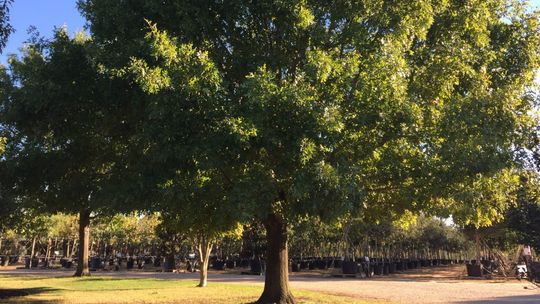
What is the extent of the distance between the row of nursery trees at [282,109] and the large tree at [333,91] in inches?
1.6

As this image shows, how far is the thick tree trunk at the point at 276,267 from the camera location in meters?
13.2

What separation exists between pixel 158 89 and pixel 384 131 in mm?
4877

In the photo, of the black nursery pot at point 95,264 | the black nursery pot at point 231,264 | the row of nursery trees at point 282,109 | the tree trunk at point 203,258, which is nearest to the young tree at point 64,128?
the row of nursery trees at point 282,109

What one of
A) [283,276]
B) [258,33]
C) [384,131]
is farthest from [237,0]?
[283,276]

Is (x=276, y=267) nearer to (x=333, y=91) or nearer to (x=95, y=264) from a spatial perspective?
(x=333, y=91)

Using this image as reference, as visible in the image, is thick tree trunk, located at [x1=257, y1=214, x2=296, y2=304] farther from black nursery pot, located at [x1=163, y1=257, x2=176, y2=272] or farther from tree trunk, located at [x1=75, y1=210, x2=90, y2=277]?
black nursery pot, located at [x1=163, y1=257, x2=176, y2=272]

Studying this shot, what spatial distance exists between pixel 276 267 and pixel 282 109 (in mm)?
6381

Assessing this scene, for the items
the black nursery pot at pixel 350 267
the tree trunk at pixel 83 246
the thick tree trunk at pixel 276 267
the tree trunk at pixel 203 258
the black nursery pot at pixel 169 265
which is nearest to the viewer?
the thick tree trunk at pixel 276 267

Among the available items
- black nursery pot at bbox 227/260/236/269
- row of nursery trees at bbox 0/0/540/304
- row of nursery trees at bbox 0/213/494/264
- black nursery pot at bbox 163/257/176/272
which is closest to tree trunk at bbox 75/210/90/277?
row of nursery trees at bbox 0/213/494/264

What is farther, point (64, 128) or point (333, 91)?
point (64, 128)

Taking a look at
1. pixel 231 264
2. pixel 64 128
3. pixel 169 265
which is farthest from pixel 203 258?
pixel 231 264

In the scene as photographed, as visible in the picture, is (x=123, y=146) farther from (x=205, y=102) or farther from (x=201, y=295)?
(x=201, y=295)

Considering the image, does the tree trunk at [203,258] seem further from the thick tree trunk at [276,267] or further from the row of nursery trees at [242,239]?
the row of nursery trees at [242,239]

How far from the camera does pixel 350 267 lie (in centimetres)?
3275
